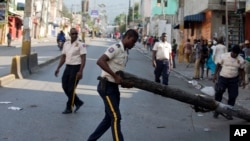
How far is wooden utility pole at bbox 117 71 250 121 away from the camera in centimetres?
667

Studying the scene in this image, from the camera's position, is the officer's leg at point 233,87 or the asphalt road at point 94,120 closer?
the asphalt road at point 94,120

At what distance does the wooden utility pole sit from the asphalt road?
1.53 feet

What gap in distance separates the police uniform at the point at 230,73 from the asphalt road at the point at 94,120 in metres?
0.63

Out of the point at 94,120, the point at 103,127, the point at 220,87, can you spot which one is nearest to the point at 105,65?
the point at 103,127

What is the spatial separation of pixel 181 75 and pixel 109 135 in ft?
49.6

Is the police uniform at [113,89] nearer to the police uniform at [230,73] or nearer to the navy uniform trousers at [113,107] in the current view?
the navy uniform trousers at [113,107]

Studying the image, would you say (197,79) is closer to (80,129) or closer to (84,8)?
(80,129)

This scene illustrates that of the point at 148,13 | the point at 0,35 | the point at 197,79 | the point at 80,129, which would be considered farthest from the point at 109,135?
the point at 148,13

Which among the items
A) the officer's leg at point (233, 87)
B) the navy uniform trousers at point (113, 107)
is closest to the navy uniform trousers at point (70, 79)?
the officer's leg at point (233, 87)

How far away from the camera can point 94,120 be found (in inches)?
382

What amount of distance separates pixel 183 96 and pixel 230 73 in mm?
2627

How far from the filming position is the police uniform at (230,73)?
33.9 feet

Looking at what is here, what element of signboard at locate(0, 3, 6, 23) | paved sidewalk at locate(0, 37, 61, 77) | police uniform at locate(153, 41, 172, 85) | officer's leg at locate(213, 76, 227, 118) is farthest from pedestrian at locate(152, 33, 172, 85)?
signboard at locate(0, 3, 6, 23)

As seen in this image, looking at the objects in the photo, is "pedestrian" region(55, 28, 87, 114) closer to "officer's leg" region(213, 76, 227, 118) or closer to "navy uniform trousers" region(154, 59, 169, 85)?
"officer's leg" region(213, 76, 227, 118)
